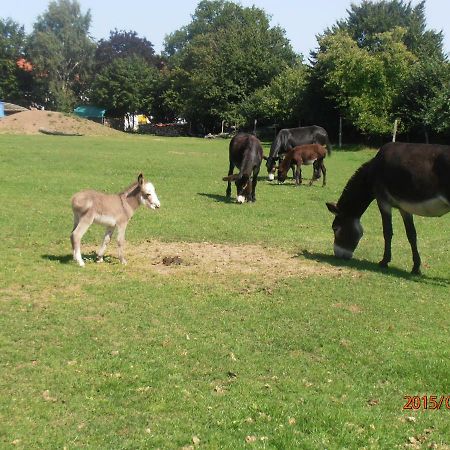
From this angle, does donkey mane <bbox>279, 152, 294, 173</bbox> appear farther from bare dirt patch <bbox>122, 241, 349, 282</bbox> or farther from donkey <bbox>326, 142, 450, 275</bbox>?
donkey <bbox>326, 142, 450, 275</bbox>

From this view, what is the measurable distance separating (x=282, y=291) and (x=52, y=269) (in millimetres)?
3646

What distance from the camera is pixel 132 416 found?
16.5ft

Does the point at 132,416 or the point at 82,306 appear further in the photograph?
the point at 82,306

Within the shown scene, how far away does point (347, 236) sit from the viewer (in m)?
11.0

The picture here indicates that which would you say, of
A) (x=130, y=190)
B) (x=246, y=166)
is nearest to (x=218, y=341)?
(x=130, y=190)

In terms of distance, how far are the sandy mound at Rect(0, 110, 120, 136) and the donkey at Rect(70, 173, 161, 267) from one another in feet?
157

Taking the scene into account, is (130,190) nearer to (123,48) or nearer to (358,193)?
(358,193)

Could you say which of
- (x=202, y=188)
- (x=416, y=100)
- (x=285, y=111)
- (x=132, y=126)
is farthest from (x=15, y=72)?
(x=202, y=188)

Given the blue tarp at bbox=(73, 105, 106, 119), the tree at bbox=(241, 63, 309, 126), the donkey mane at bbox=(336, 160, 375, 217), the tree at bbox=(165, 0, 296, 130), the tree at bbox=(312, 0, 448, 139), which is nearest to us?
the donkey mane at bbox=(336, 160, 375, 217)

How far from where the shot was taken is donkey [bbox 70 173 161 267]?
9328 millimetres

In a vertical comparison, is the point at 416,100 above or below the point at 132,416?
above

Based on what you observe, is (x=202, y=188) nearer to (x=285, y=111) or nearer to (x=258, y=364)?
(x=258, y=364)
